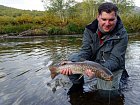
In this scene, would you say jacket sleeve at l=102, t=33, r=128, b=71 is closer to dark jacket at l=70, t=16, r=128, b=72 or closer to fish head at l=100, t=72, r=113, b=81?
dark jacket at l=70, t=16, r=128, b=72

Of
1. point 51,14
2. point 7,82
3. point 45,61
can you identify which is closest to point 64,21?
point 51,14

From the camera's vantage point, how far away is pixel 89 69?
5.56 meters

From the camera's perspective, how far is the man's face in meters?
5.89

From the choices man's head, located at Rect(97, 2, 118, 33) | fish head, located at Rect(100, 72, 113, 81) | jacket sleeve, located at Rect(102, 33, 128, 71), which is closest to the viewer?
fish head, located at Rect(100, 72, 113, 81)

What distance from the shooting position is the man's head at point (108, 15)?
19.2 ft

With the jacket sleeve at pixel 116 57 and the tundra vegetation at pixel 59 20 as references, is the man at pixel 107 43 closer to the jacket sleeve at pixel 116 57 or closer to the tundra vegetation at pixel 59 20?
the jacket sleeve at pixel 116 57

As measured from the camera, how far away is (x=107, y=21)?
5.95 m

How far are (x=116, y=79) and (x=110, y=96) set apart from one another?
0.46m

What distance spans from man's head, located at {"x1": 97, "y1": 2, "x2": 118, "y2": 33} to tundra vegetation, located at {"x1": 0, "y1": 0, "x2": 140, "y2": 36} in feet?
97.1

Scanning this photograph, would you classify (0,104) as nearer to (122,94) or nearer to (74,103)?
(74,103)

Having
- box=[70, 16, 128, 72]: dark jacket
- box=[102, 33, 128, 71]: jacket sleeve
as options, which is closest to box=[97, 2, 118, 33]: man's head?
box=[70, 16, 128, 72]: dark jacket

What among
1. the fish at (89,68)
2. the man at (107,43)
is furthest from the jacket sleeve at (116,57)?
the fish at (89,68)

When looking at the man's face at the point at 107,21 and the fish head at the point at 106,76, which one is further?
the man's face at the point at 107,21

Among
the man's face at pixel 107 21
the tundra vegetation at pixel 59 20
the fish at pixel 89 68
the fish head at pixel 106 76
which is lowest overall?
the tundra vegetation at pixel 59 20
